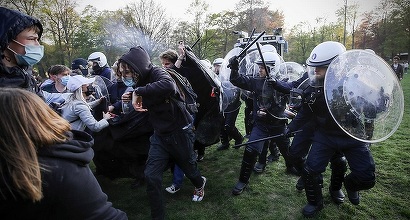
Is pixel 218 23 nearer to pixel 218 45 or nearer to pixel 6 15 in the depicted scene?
pixel 218 45

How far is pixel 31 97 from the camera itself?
1.11m

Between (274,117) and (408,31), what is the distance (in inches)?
1598

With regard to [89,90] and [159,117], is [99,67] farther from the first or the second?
[159,117]

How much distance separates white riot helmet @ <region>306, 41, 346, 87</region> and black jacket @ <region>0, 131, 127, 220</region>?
2843 mm

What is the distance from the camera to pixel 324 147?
3244 millimetres

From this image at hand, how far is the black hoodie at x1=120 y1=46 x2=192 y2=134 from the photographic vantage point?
2914 millimetres

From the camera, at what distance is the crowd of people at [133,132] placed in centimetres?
104

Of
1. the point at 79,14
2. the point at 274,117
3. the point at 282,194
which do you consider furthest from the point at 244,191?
the point at 79,14

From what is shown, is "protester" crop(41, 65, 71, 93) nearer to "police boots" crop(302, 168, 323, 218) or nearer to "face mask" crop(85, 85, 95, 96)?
"face mask" crop(85, 85, 95, 96)

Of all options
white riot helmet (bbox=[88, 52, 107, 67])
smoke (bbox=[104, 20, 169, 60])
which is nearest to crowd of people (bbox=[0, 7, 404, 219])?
white riot helmet (bbox=[88, 52, 107, 67])

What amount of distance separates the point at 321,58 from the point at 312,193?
1678 mm

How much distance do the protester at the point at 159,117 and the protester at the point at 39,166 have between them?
1.79 metres

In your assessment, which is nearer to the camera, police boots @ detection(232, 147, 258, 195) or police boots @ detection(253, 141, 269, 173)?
police boots @ detection(232, 147, 258, 195)

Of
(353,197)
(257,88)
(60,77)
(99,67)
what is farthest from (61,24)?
(353,197)
